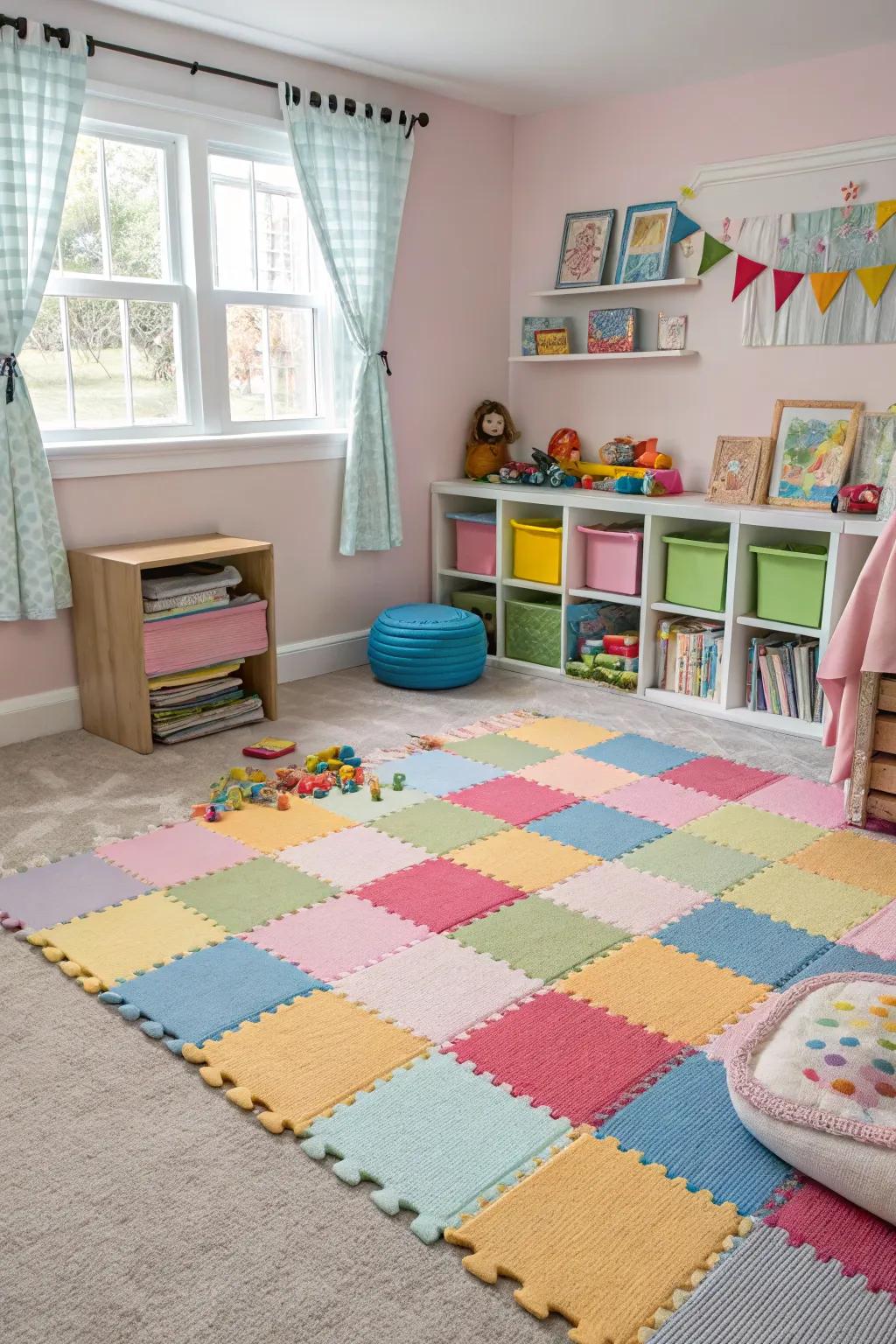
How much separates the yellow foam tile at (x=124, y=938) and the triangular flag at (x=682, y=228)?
3.21 m

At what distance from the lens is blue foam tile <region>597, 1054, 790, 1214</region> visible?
168 cm

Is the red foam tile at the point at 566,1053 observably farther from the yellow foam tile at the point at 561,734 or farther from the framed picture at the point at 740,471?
the framed picture at the point at 740,471

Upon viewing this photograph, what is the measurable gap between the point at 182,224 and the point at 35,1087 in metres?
2.96

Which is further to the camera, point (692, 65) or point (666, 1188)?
point (692, 65)

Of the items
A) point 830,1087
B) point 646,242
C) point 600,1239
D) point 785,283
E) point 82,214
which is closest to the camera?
point 600,1239

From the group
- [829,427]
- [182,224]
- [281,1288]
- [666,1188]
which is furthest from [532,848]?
[182,224]

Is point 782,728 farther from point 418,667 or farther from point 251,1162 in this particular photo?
point 251,1162

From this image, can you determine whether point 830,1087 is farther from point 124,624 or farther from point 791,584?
point 124,624

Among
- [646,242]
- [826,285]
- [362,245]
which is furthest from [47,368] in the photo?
[826,285]

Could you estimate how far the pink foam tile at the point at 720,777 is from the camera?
3289mm

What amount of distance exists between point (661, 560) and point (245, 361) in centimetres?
170

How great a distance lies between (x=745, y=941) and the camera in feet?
7.89

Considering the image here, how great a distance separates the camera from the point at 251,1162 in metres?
1.73

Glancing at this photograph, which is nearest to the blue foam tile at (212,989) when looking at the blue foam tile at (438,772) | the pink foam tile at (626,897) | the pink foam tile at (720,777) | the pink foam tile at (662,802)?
the pink foam tile at (626,897)
